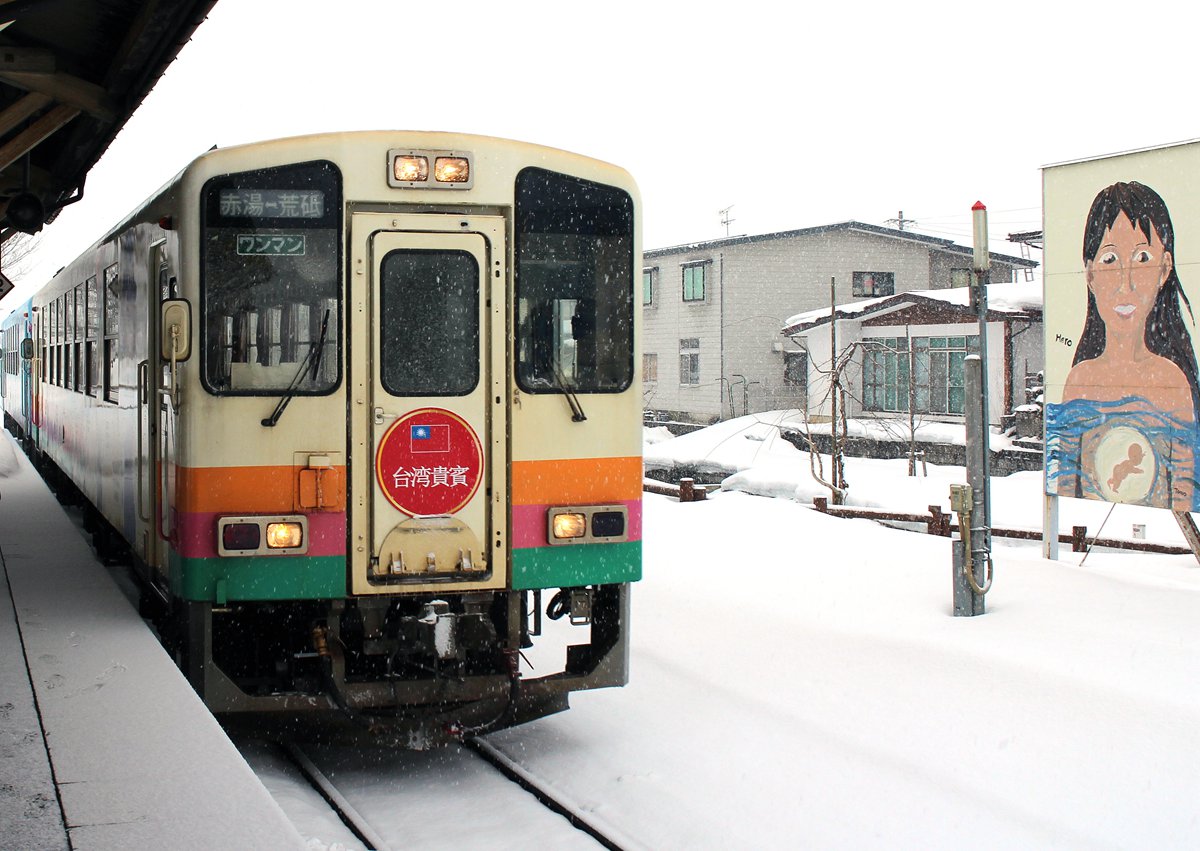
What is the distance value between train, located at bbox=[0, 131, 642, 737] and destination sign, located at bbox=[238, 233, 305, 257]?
0.01 metres

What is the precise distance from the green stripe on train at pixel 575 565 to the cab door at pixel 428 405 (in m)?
0.12

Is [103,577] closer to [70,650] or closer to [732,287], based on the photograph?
[70,650]

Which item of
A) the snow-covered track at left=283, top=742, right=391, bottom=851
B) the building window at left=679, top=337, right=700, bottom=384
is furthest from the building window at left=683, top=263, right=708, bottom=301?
the snow-covered track at left=283, top=742, right=391, bottom=851

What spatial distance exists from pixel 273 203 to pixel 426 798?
113 inches

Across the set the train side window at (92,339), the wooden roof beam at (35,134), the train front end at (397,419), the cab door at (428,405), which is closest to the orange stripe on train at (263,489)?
the train front end at (397,419)

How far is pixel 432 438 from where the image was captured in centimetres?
605

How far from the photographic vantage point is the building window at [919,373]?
30312mm

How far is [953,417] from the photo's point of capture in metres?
30.0

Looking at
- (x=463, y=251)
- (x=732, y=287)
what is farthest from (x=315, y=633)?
(x=732, y=287)

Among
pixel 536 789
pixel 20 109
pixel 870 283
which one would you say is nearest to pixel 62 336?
pixel 20 109

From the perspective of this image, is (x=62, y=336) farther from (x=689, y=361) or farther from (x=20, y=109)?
(x=689, y=361)

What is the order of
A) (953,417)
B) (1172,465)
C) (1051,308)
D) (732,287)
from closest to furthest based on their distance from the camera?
(1172,465) → (1051,308) → (953,417) → (732,287)

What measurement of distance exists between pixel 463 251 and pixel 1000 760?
3.55m

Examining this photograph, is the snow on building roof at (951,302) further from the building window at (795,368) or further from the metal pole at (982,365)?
the metal pole at (982,365)
